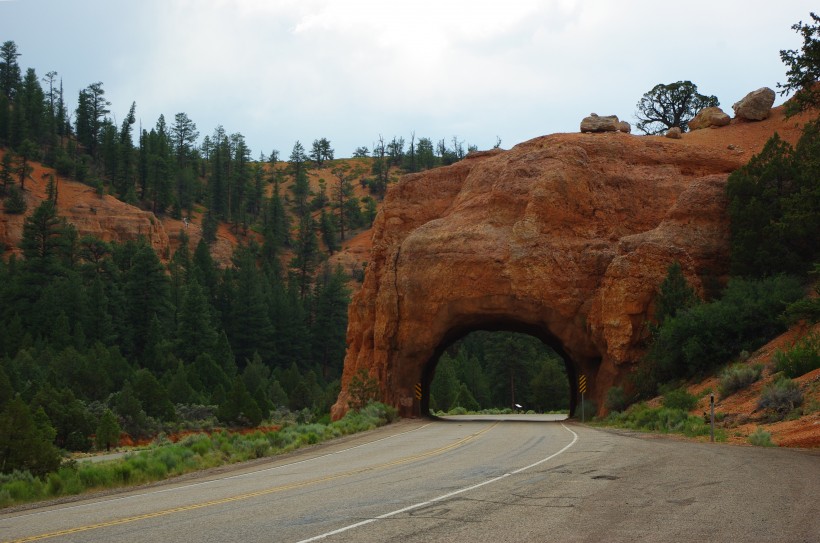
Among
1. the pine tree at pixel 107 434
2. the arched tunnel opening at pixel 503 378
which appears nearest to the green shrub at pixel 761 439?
the pine tree at pixel 107 434

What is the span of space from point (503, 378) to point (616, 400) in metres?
50.4

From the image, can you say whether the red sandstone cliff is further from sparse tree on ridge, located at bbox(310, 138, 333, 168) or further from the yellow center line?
sparse tree on ridge, located at bbox(310, 138, 333, 168)

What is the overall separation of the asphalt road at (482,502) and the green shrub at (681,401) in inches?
345

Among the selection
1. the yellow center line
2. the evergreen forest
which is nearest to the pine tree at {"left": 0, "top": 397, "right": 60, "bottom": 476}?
the evergreen forest

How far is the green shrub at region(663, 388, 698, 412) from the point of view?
25734mm

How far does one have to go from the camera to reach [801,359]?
74.2 feet

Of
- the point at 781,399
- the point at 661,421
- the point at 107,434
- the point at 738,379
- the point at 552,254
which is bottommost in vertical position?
the point at 107,434

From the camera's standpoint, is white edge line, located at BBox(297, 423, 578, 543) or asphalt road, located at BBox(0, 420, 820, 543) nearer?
white edge line, located at BBox(297, 423, 578, 543)

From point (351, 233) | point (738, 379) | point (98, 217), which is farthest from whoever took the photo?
point (351, 233)

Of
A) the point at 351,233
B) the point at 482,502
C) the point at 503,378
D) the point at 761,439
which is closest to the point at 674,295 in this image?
the point at 761,439

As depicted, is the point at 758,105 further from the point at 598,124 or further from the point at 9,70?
the point at 9,70

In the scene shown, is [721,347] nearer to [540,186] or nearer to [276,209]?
[540,186]

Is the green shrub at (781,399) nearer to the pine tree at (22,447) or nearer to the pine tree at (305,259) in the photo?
the pine tree at (22,447)

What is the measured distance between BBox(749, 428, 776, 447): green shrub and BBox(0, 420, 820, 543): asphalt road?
86 centimetres
